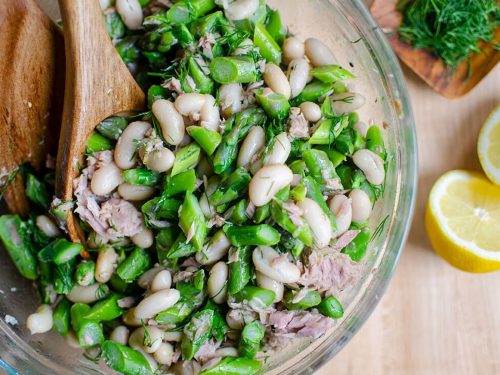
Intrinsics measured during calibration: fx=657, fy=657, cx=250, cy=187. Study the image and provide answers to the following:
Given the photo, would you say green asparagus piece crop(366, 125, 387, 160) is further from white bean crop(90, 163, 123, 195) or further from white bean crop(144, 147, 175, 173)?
white bean crop(90, 163, 123, 195)

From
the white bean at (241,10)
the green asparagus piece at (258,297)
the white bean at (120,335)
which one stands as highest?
the white bean at (241,10)

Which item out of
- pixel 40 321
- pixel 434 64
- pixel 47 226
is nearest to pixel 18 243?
pixel 47 226

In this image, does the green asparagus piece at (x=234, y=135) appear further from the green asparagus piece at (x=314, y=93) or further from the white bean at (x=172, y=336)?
the white bean at (x=172, y=336)

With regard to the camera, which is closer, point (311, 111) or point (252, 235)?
point (252, 235)

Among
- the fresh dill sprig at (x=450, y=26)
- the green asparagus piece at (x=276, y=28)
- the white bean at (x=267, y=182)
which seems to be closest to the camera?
the white bean at (x=267, y=182)

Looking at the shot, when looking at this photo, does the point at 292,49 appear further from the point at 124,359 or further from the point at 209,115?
the point at 124,359

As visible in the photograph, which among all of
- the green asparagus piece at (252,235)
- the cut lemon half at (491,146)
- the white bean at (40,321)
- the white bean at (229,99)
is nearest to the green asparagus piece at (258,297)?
the green asparagus piece at (252,235)
